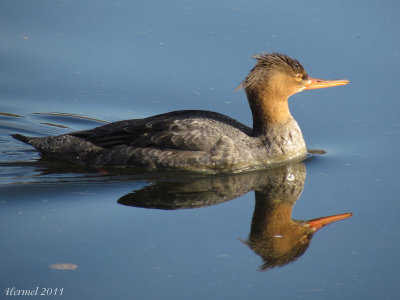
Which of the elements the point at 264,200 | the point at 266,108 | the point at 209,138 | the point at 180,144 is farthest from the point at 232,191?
the point at 266,108

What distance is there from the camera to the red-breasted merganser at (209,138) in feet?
31.1

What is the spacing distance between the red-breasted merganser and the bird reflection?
0.84ft

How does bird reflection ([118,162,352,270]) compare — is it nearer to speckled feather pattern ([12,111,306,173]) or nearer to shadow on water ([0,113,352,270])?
shadow on water ([0,113,352,270])

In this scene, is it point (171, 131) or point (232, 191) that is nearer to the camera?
point (232, 191)

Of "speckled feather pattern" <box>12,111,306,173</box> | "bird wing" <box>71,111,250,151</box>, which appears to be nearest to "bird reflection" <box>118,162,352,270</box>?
"speckled feather pattern" <box>12,111,306,173</box>

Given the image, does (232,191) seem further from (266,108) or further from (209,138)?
(266,108)

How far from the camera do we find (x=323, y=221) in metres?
8.18

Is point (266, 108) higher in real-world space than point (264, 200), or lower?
higher

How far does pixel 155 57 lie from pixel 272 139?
120 inches

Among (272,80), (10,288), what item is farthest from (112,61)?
(10,288)

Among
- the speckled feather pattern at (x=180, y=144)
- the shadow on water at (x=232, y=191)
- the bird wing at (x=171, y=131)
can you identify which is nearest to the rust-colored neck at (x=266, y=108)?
the speckled feather pattern at (x=180, y=144)

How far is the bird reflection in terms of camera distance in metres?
7.79

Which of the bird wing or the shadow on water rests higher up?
the bird wing

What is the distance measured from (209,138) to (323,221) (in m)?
2.05
